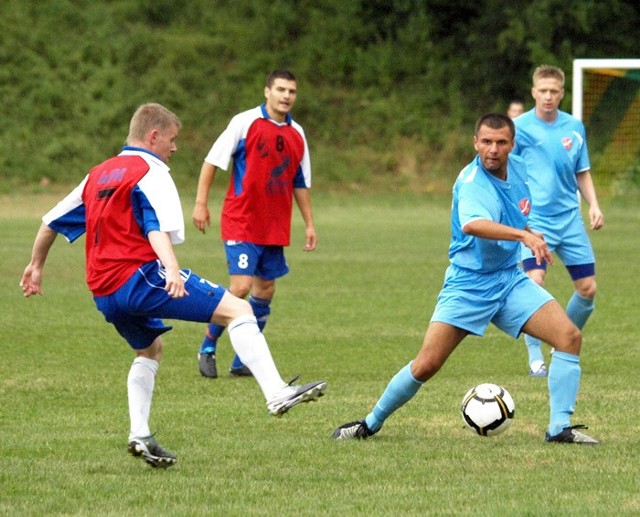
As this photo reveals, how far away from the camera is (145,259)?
5852mm

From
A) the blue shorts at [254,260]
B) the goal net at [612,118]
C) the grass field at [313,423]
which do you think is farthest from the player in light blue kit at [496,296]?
the goal net at [612,118]

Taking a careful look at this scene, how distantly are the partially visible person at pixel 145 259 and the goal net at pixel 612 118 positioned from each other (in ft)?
72.1

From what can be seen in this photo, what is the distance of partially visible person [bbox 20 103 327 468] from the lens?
18.9 feet

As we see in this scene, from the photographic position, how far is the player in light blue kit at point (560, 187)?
9.54m

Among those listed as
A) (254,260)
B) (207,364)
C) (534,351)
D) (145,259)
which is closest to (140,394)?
(145,259)

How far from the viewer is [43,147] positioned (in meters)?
33.9

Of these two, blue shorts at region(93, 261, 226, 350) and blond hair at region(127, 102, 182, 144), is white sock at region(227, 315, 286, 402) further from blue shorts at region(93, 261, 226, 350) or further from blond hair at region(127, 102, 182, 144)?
blond hair at region(127, 102, 182, 144)

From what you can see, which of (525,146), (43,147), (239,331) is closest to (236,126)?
(525,146)

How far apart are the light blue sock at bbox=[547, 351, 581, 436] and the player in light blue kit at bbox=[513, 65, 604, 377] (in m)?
2.97

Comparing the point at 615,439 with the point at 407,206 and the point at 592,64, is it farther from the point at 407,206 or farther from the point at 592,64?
the point at 407,206

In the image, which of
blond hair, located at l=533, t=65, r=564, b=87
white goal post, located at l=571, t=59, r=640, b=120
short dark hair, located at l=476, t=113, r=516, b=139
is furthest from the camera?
white goal post, located at l=571, t=59, r=640, b=120

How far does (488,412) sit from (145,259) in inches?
74.2

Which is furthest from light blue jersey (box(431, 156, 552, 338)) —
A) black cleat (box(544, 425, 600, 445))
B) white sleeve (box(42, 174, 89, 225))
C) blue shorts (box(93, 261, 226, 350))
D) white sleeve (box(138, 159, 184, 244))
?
white sleeve (box(42, 174, 89, 225))

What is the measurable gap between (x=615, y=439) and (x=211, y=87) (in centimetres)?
3048
